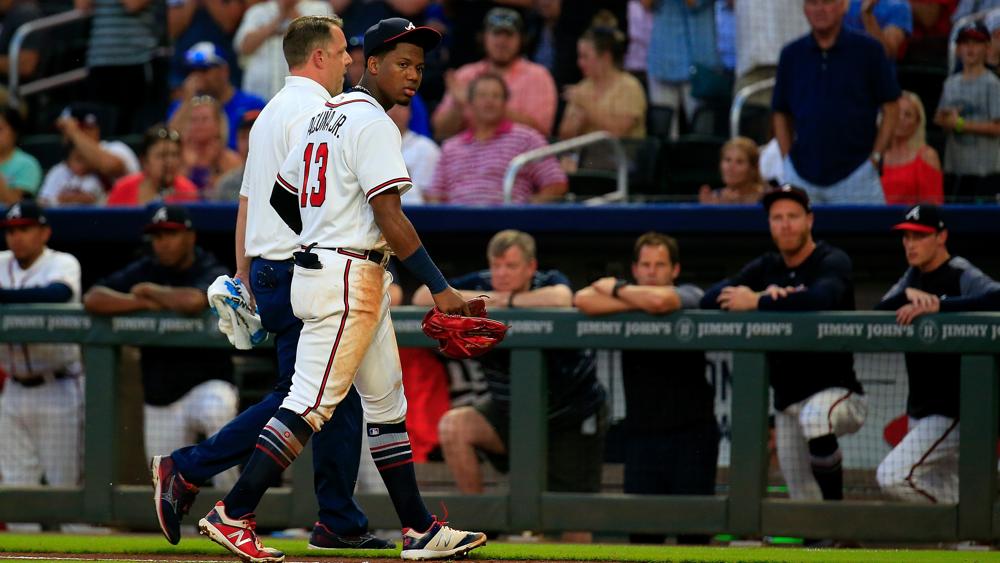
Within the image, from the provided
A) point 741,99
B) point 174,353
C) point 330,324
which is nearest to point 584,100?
point 741,99

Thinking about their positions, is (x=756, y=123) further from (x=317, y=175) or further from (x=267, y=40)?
(x=317, y=175)

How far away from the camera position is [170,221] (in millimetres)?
7305

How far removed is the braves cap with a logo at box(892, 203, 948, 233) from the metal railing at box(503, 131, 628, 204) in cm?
196

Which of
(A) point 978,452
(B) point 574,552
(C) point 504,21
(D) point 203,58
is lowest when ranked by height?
(B) point 574,552

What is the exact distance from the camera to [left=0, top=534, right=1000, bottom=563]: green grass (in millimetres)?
5145

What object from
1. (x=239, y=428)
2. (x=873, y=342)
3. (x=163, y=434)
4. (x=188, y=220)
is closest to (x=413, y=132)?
(x=188, y=220)

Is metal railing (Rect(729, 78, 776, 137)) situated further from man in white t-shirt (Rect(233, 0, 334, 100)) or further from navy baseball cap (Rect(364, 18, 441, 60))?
navy baseball cap (Rect(364, 18, 441, 60))

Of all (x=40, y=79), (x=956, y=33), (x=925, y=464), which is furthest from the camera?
(x=40, y=79)

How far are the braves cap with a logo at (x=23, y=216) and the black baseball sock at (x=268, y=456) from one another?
370 cm

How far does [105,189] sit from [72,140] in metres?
0.43

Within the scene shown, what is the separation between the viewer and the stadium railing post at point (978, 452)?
621 cm

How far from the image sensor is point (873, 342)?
6398 mm

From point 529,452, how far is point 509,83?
336 centimetres

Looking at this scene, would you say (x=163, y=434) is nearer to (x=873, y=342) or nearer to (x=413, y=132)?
(x=413, y=132)
